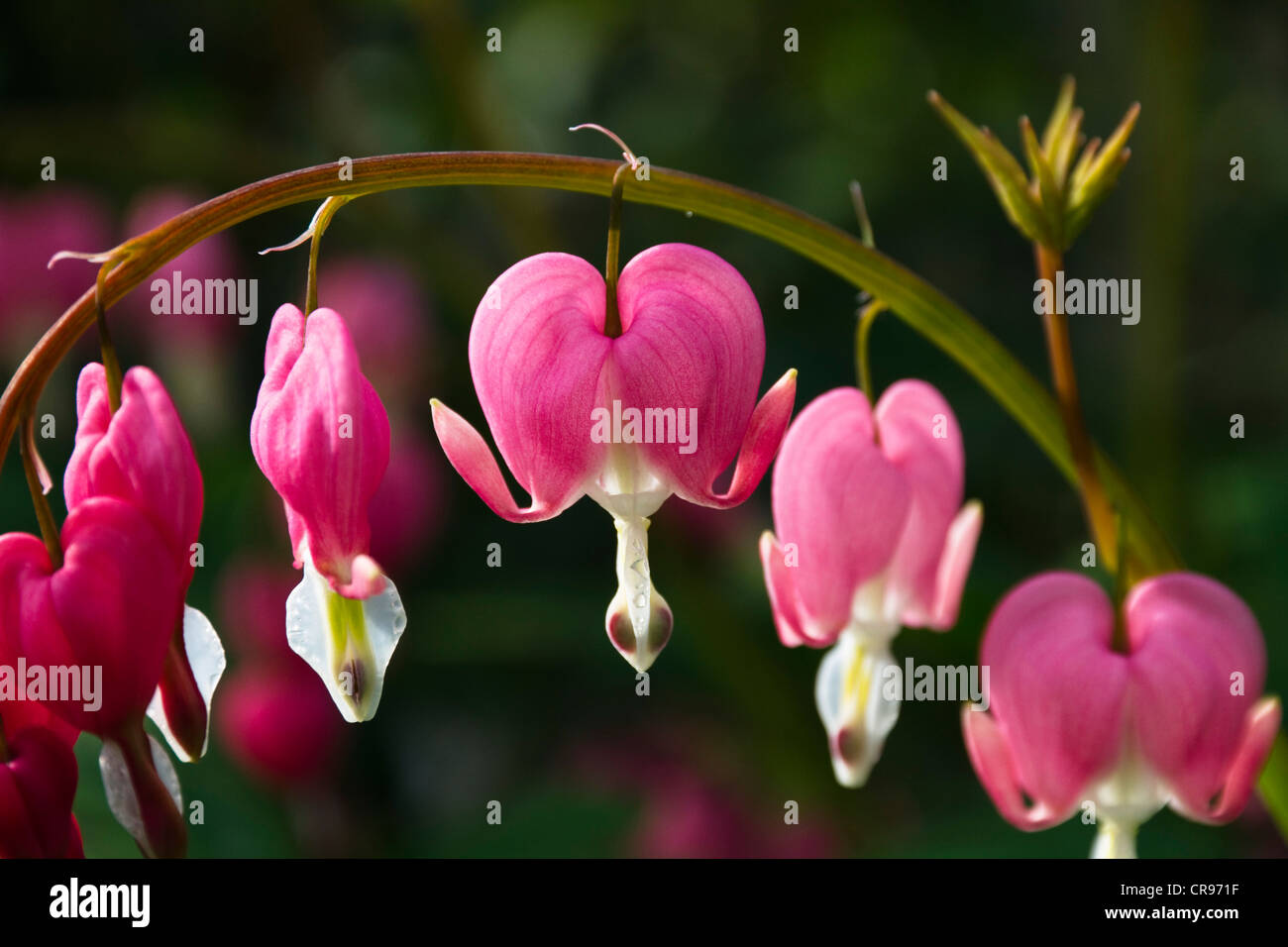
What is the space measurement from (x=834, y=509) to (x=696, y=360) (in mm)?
300

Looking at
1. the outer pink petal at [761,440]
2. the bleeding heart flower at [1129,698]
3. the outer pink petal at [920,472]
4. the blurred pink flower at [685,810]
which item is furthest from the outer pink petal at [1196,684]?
the blurred pink flower at [685,810]

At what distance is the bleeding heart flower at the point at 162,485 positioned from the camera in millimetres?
998

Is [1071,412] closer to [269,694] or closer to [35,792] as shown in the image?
[35,792]

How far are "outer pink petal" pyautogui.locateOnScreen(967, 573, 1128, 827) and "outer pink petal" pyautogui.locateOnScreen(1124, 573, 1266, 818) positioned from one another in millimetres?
27

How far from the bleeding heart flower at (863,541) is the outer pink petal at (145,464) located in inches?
20.0

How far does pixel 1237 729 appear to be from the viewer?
3.85 ft

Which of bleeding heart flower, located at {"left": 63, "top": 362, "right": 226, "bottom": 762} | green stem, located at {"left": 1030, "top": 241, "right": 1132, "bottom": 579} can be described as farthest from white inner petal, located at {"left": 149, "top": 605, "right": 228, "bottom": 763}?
green stem, located at {"left": 1030, "top": 241, "right": 1132, "bottom": 579}

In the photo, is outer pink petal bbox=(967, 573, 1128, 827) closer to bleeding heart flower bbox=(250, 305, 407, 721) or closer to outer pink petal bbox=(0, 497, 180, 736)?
bleeding heart flower bbox=(250, 305, 407, 721)

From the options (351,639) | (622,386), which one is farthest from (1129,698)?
(351,639)

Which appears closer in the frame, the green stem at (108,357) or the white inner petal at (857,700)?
the green stem at (108,357)

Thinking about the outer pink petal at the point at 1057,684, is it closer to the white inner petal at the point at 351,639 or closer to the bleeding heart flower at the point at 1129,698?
the bleeding heart flower at the point at 1129,698

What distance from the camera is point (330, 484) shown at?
0.96 m

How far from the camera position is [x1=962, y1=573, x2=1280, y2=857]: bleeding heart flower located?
116cm

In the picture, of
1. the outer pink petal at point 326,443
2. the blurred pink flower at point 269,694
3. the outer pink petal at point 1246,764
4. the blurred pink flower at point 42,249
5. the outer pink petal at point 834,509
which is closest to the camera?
the outer pink petal at point 326,443
